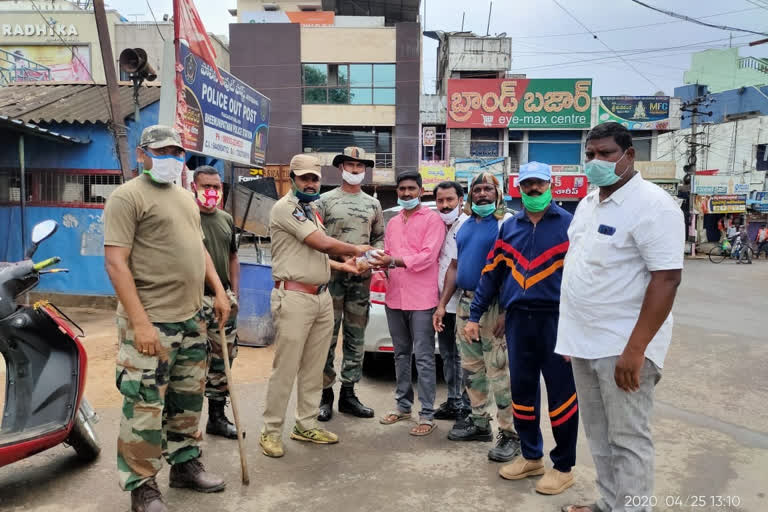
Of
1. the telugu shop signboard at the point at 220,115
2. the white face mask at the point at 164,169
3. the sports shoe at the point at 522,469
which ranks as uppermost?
the telugu shop signboard at the point at 220,115

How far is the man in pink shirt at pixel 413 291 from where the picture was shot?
13.7 feet

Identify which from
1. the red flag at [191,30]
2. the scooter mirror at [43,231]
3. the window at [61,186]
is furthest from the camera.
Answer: the window at [61,186]

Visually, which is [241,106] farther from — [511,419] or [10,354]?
[511,419]

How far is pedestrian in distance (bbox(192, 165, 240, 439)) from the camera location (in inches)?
157

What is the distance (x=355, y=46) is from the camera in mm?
26781

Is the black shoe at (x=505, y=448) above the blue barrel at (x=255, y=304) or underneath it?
underneath

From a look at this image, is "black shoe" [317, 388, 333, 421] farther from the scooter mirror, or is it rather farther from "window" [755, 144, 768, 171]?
"window" [755, 144, 768, 171]

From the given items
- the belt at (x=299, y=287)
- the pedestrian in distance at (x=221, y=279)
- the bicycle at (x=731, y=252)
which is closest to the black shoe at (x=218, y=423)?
the pedestrian in distance at (x=221, y=279)

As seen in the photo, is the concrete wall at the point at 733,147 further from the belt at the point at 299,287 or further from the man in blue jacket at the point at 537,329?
the belt at the point at 299,287

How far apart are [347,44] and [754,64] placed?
30474mm

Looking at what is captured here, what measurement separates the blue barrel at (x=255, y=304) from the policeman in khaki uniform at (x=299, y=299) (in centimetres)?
283

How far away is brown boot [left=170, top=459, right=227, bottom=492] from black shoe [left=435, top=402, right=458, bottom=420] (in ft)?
5.93

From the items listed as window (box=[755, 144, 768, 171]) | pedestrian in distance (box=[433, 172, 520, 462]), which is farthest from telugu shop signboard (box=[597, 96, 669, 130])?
pedestrian in distance (box=[433, 172, 520, 462])

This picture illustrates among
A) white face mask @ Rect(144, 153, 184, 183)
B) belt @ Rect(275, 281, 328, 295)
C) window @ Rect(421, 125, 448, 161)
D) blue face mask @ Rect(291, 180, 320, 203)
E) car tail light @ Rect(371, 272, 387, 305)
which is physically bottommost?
car tail light @ Rect(371, 272, 387, 305)
